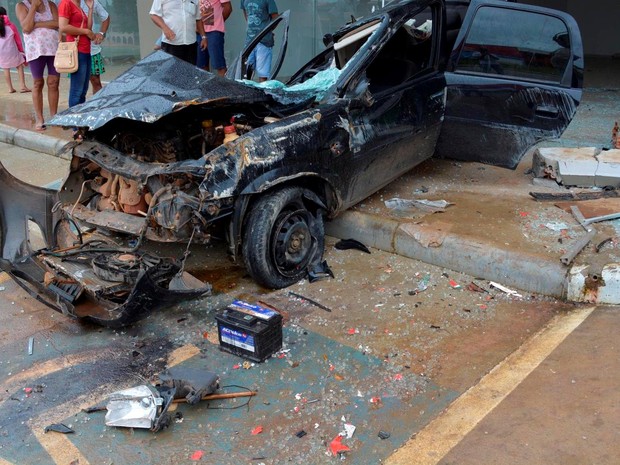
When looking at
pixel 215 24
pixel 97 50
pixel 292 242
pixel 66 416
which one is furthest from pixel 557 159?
pixel 97 50

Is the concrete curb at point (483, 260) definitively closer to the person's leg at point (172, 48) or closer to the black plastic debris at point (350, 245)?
the black plastic debris at point (350, 245)

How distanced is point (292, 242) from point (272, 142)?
79 centimetres

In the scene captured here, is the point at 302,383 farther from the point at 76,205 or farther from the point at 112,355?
the point at 76,205

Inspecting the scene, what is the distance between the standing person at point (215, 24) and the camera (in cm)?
912

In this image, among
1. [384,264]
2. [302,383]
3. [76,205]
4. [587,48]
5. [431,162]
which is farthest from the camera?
[587,48]

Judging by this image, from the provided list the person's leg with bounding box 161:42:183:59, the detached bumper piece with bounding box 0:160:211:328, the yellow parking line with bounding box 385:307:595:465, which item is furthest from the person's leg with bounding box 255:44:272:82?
the yellow parking line with bounding box 385:307:595:465

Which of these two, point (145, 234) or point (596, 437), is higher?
point (145, 234)

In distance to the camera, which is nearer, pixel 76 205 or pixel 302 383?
pixel 302 383

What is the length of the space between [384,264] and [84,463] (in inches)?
112

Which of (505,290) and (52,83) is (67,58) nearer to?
(52,83)

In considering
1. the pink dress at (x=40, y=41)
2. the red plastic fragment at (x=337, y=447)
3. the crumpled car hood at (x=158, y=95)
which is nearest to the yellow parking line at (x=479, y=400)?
the red plastic fragment at (x=337, y=447)

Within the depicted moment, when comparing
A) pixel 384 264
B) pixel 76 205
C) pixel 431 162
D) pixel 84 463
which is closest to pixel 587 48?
pixel 431 162

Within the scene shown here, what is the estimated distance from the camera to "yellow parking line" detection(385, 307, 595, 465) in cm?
297

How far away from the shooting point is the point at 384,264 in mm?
5215
